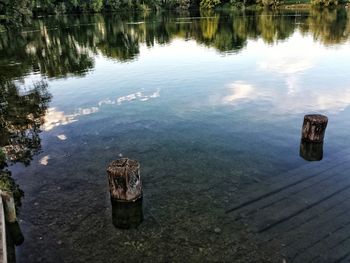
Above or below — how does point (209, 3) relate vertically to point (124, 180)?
above

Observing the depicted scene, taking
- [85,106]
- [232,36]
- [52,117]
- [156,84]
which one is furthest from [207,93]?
[232,36]

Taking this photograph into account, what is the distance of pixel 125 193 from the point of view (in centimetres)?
1561

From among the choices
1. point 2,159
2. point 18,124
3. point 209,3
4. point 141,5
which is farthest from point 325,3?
point 2,159

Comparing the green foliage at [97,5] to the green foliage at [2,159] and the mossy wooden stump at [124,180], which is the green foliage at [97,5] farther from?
the mossy wooden stump at [124,180]

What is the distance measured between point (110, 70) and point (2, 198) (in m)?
37.2

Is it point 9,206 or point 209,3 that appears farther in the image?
point 209,3

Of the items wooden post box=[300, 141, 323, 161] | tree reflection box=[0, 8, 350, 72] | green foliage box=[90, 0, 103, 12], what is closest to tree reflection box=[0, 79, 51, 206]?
tree reflection box=[0, 8, 350, 72]

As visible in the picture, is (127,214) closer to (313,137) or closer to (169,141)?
(169,141)

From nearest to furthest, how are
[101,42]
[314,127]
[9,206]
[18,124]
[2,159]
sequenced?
1. [9,206]
2. [2,159]
3. [314,127]
4. [18,124]
5. [101,42]

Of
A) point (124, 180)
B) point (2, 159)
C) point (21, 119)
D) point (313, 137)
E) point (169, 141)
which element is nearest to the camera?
point (124, 180)

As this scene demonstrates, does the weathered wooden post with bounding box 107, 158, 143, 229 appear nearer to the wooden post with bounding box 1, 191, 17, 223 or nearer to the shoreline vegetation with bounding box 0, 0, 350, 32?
the wooden post with bounding box 1, 191, 17, 223

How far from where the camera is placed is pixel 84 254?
12.9 meters

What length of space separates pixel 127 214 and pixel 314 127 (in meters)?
13.1

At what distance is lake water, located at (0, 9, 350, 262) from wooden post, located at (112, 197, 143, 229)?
0.31 meters
